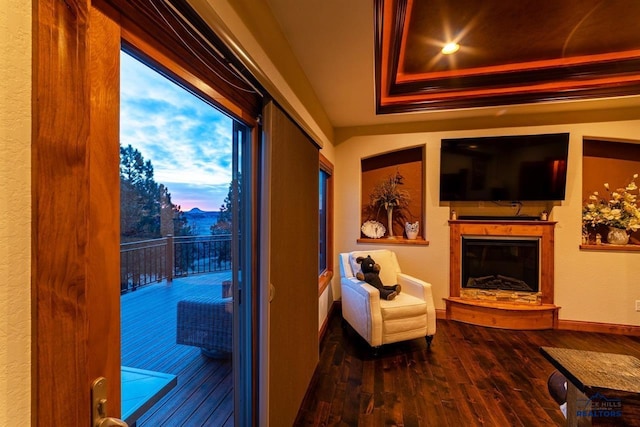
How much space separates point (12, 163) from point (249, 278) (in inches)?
40.6

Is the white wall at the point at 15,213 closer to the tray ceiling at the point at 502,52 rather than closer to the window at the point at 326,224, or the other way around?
the tray ceiling at the point at 502,52

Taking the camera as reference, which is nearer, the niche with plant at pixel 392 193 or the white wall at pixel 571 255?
the white wall at pixel 571 255

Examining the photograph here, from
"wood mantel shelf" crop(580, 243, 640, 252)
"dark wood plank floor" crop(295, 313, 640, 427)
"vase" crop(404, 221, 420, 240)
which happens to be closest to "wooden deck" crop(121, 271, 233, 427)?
"dark wood plank floor" crop(295, 313, 640, 427)

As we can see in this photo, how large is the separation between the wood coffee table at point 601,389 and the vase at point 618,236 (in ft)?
11.0

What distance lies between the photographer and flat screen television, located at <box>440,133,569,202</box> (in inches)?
124

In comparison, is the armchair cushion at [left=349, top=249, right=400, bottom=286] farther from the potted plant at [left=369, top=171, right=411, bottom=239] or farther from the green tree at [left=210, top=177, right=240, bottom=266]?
the green tree at [left=210, top=177, right=240, bottom=266]

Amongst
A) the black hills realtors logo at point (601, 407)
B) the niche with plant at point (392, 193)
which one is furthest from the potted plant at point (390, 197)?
the black hills realtors logo at point (601, 407)

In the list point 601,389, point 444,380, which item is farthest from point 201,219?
point 444,380

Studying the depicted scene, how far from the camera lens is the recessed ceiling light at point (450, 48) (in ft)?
7.57

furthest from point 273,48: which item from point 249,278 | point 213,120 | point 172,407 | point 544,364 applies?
point 544,364

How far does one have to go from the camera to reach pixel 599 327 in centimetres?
312

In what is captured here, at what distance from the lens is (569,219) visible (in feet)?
10.5

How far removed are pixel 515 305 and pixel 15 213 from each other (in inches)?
165

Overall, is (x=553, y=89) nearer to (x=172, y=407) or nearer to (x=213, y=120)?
(x=213, y=120)
